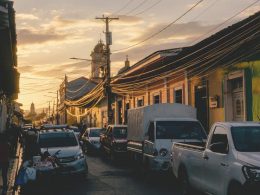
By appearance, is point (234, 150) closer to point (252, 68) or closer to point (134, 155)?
point (134, 155)

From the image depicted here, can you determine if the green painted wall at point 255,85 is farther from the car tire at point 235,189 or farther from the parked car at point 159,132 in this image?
the car tire at point 235,189

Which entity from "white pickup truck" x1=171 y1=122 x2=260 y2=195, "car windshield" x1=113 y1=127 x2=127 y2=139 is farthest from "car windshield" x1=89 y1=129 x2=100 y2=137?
"white pickup truck" x1=171 y1=122 x2=260 y2=195

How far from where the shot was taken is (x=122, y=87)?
43.2 meters

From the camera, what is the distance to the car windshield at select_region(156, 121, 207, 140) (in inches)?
662

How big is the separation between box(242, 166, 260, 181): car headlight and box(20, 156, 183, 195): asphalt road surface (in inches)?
202

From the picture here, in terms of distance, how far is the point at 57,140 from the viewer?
61.9 feet

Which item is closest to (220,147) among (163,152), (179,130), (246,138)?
(246,138)

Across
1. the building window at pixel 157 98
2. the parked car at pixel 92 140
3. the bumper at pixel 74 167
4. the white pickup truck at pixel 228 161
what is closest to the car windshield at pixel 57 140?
the bumper at pixel 74 167

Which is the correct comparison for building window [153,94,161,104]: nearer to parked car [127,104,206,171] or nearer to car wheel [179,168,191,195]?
parked car [127,104,206,171]

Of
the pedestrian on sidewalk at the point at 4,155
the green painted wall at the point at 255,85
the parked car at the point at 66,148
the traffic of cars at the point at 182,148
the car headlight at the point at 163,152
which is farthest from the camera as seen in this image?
the green painted wall at the point at 255,85

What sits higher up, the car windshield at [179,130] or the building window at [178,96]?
the building window at [178,96]

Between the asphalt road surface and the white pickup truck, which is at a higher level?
the white pickup truck

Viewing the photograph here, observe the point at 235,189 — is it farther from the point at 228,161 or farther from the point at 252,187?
the point at 252,187

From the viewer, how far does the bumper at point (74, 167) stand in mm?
16484
